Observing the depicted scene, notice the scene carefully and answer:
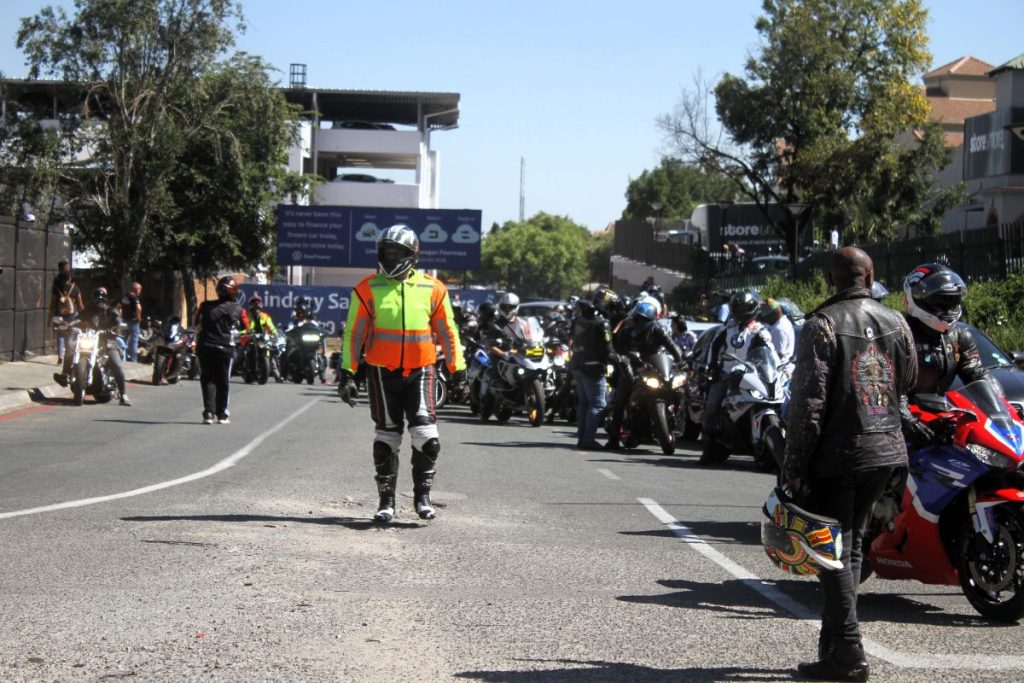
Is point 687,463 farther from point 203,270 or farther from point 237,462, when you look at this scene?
point 203,270

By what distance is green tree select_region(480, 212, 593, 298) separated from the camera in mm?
145375

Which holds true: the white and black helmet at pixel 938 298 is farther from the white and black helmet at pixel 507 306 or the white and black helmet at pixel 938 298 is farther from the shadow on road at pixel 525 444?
the white and black helmet at pixel 507 306

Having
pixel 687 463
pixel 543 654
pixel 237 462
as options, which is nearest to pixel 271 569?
pixel 543 654

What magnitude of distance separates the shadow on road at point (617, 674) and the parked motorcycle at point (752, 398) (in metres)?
8.30

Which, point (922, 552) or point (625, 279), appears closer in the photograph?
point (922, 552)

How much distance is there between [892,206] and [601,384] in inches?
1206

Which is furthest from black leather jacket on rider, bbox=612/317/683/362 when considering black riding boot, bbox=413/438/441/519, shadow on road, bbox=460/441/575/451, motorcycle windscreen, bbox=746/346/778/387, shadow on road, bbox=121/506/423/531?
shadow on road, bbox=121/506/423/531

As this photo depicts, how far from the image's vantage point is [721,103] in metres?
46.3

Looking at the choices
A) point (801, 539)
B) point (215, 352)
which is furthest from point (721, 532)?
point (215, 352)

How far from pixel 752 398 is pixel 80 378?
11.4 metres

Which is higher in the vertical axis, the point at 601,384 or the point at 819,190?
the point at 819,190

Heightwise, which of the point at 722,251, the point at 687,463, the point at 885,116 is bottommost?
the point at 687,463

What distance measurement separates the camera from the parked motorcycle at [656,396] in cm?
1662

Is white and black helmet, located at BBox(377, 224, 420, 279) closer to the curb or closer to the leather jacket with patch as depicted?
the leather jacket with patch
